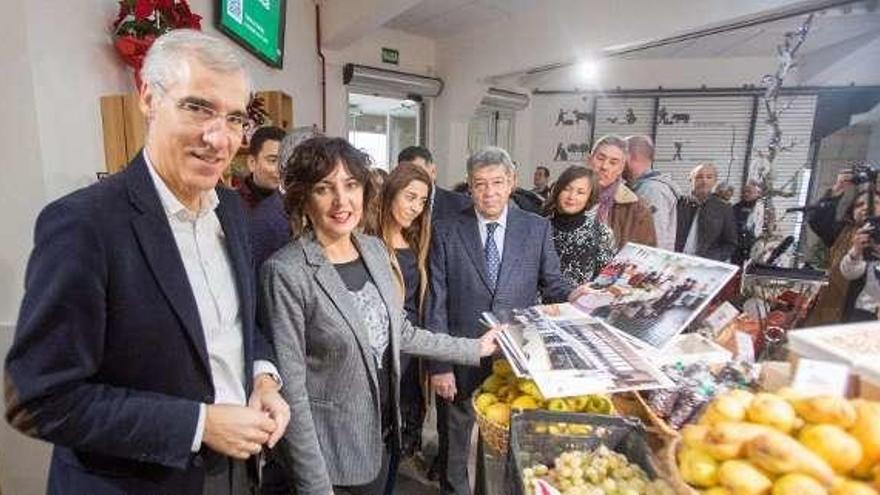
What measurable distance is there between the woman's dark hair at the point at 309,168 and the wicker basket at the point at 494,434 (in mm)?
681

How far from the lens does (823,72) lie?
19.8ft

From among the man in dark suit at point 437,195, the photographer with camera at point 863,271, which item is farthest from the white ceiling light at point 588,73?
the photographer with camera at point 863,271

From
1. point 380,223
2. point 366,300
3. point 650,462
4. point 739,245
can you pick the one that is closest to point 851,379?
point 650,462

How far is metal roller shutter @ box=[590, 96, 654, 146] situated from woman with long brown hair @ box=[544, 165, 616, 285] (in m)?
5.22

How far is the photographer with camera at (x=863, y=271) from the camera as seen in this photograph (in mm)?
2268

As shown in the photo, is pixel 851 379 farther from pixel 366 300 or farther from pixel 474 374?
pixel 474 374

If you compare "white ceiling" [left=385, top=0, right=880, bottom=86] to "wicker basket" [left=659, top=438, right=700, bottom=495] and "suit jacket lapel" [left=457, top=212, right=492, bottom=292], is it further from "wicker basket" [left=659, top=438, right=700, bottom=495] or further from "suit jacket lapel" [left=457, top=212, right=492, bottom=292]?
"wicker basket" [left=659, top=438, right=700, bottom=495]

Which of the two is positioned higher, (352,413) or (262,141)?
(262,141)

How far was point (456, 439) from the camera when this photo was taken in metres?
2.03

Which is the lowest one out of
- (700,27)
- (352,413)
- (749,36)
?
(352,413)

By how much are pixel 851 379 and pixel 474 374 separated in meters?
1.34

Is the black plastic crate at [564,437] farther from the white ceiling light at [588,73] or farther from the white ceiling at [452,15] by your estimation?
the white ceiling light at [588,73]

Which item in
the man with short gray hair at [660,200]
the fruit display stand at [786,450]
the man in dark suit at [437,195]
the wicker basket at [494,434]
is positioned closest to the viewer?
the fruit display stand at [786,450]

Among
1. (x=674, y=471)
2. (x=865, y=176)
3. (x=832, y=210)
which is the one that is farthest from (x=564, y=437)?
(x=832, y=210)
